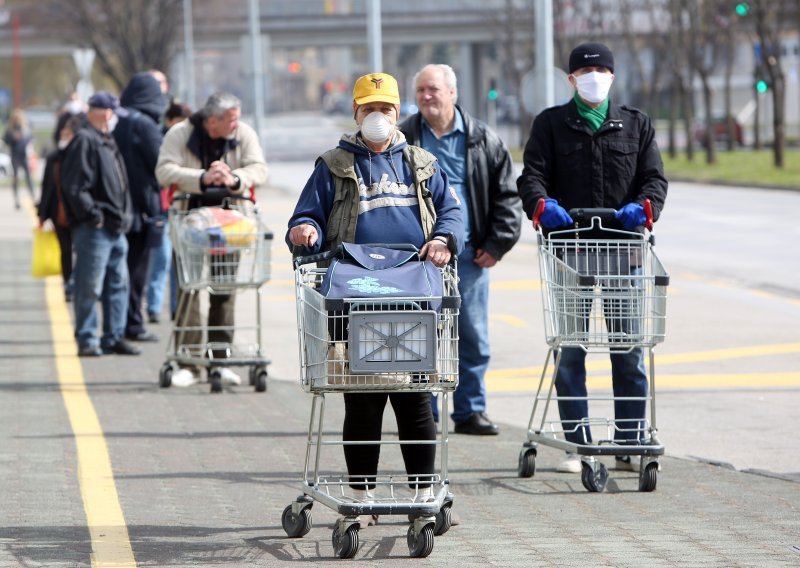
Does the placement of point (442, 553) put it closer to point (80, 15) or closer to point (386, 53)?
point (80, 15)

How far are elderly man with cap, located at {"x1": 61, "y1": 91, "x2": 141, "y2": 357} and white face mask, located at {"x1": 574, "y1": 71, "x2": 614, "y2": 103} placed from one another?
5.16 m

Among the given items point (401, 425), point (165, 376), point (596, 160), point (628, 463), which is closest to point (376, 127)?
point (401, 425)

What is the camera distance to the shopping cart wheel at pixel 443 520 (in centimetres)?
619

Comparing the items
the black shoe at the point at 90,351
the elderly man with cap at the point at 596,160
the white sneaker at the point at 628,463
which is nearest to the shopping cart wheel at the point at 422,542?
the elderly man with cap at the point at 596,160

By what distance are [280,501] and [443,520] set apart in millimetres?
1139

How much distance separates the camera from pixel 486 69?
14062cm

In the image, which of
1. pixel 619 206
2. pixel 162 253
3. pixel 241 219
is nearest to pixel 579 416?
pixel 619 206

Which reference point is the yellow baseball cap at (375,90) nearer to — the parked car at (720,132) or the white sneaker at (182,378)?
the white sneaker at (182,378)

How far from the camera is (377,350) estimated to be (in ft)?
18.8

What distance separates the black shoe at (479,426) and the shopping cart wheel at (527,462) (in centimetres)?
114

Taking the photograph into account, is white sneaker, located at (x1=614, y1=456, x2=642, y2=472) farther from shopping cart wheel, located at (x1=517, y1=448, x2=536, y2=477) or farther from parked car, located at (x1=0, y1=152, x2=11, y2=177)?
parked car, located at (x1=0, y1=152, x2=11, y2=177)

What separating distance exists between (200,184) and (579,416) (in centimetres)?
362

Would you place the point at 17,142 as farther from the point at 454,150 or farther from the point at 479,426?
the point at 479,426

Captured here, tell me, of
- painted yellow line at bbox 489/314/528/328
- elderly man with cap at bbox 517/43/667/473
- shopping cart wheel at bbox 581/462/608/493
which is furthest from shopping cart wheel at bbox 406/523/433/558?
painted yellow line at bbox 489/314/528/328
